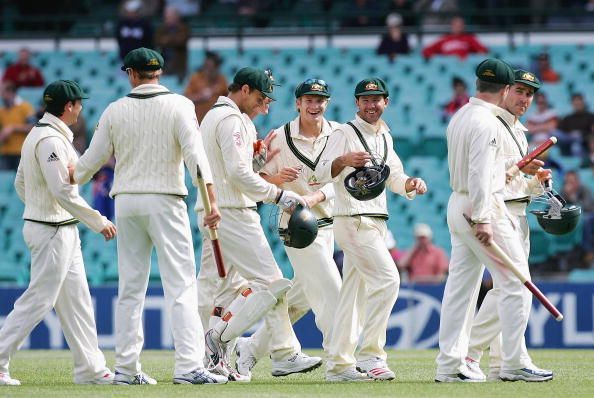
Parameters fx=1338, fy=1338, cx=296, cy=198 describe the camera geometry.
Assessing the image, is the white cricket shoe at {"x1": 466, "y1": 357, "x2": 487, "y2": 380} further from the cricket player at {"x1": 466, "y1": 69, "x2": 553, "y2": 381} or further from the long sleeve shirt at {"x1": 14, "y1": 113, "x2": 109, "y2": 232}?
the long sleeve shirt at {"x1": 14, "y1": 113, "x2": 109, "y2": 232}

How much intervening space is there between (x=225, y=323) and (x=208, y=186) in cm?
152

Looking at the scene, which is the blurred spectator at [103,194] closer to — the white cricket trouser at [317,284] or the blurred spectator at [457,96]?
the blurred spectator at [457,96]

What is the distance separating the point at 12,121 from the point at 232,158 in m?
12.6

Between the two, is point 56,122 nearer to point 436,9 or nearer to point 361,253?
point 361,253

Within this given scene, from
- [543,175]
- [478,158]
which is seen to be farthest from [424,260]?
[478,158]

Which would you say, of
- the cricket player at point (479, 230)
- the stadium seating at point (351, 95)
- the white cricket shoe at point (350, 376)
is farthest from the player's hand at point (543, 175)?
the stadium seating at point (351, 95)

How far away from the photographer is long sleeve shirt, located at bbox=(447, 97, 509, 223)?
10.0 meters

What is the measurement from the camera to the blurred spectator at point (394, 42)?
23656mm

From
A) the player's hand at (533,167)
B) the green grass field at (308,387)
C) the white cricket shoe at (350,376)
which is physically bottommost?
the green grass field at (308,387)

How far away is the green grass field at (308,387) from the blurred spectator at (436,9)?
12.2 m

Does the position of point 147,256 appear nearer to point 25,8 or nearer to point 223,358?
point 223,358

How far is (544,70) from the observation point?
22984mm

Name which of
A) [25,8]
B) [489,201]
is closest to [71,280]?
[489,201]

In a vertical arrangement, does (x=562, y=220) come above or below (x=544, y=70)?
below
